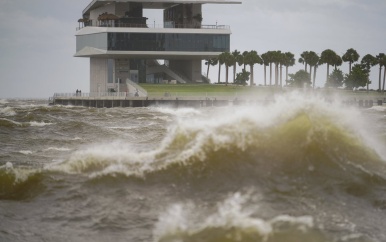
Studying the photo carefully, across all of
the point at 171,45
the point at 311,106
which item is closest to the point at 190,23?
the point at 171,45

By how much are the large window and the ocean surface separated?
96.8m

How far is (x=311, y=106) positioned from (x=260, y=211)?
17.8 feet

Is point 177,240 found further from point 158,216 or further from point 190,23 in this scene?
point 190,23

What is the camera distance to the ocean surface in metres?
11.1

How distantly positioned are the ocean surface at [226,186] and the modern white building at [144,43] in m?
96.9

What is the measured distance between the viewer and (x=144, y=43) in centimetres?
11312

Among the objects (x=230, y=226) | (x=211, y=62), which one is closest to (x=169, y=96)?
(x=211, y=62)

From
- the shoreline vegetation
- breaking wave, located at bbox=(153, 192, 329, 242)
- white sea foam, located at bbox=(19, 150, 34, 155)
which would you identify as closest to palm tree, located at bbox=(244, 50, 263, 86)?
the shoreline vegetation

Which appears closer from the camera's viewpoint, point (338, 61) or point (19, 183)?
point (19, 183)

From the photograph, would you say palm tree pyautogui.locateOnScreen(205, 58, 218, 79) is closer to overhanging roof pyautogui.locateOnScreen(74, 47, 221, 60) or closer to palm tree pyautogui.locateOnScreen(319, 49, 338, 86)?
overhanging roof pyautogui.locateOnScreen(74, 47, 221, 60)

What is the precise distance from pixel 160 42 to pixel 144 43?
2.70 meters

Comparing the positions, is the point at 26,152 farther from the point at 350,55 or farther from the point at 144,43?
the point at 350,55

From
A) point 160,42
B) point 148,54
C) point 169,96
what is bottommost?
point 169,96

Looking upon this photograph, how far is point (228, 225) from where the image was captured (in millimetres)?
10883
